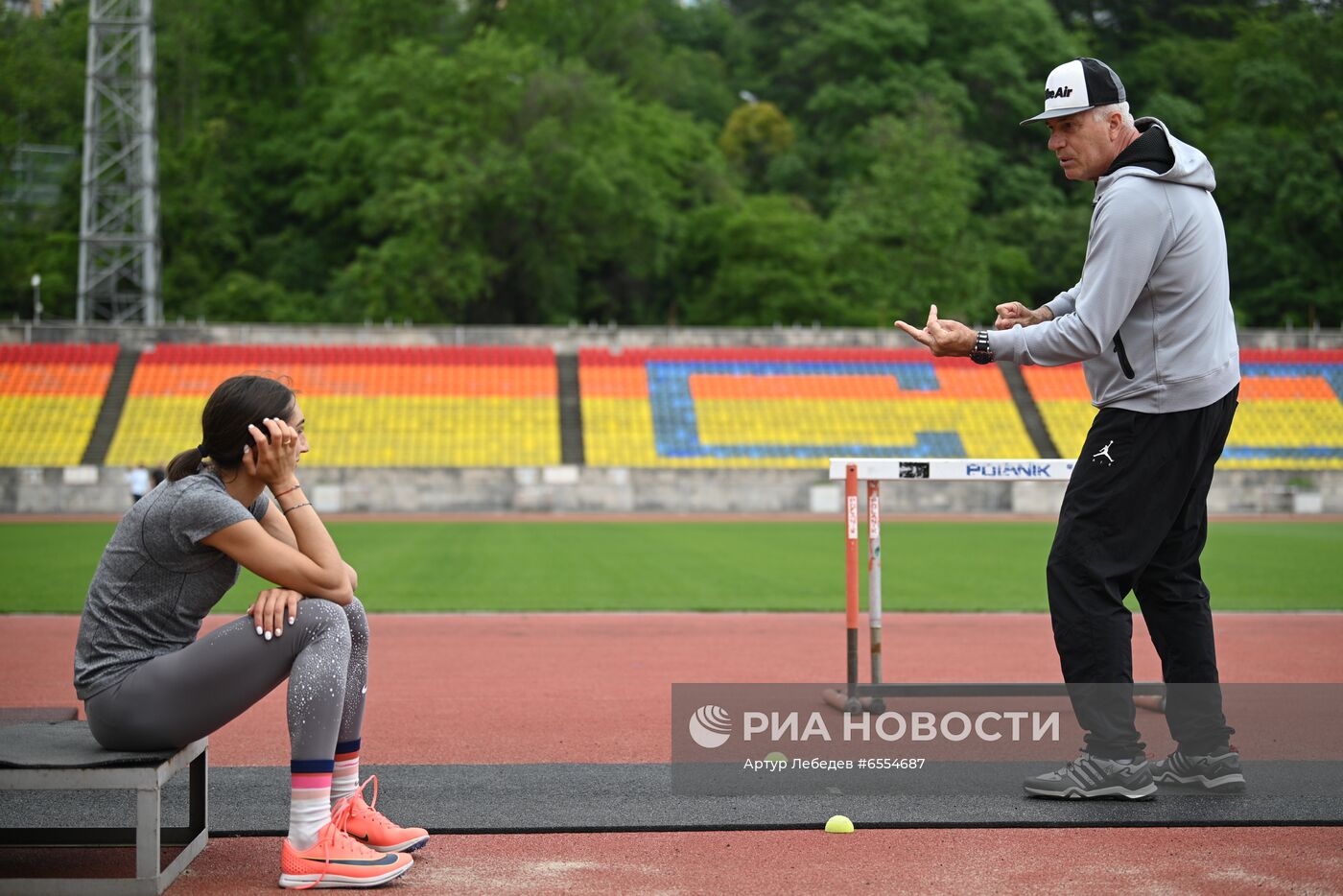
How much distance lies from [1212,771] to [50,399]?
3502 cm

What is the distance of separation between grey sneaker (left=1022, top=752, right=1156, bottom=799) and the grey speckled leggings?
252 cm

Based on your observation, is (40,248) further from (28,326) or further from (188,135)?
(28,326)

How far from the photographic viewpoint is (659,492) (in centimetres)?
3328

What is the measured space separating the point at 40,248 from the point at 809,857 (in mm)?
54103

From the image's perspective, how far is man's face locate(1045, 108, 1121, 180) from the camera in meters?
4.78

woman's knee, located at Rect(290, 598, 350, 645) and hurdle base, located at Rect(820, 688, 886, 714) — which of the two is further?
hurdle base, located at Rect(820, 688, 886, 714)

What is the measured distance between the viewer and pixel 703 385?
38000 mm

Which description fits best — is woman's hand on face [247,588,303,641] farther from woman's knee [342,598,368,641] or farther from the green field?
the green field

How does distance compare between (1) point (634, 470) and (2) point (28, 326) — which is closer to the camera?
(1) point (634, 470)

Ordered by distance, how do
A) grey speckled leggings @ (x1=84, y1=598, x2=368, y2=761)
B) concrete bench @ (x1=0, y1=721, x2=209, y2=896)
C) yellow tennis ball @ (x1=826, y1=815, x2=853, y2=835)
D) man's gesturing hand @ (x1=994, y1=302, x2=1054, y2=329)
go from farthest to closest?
1. man's gesturing hand @ (x1=994, y1=302, x2=1054, y2=329)
2. yellow tennis ball @ (x1=826, y1=815, x2=853, y2=835)
3. grey speckled leggings @ (x1=84, y1=598, x2=368, y2=761)
4. concrete bench @ (x1=0, y1=721, x2=209, y2=896)

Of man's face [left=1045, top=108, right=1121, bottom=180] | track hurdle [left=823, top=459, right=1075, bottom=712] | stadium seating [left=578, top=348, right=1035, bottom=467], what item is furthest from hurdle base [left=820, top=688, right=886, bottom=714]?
stadium seating [left=578, top=348, right=1035, bottom=467]

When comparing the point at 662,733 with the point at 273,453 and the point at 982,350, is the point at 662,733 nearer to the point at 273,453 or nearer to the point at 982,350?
the point at 982,350

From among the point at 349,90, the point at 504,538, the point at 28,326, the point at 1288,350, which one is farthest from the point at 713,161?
the point at 504,538

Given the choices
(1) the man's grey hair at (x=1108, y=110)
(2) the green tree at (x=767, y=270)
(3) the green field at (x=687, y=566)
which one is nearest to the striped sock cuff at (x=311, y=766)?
(1) the man's grey hair at (x=1108, y=110)
